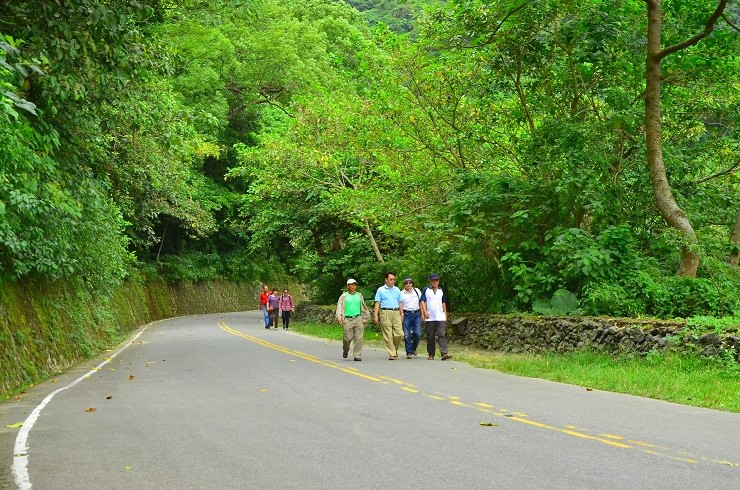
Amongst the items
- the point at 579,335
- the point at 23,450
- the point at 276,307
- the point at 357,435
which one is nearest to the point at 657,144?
the point at 579,335

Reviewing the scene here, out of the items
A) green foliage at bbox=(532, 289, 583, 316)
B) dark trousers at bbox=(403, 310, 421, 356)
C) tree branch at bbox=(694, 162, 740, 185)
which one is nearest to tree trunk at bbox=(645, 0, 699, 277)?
green foliage at bbox=(532, 289, 583, 316)

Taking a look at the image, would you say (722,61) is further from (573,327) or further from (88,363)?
(88,363)

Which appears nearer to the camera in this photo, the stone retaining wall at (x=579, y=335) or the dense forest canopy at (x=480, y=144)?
the dense forest canopy at (x=480, y=144)

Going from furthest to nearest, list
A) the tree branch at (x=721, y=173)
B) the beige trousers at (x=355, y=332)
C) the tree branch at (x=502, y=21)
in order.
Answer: the tree branch at (x=721, y=173) < the beige trousers at (x=355, y=332) < the tree branch at (x=502, y=21)

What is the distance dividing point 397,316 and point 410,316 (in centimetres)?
42

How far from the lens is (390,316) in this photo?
18.3 meters

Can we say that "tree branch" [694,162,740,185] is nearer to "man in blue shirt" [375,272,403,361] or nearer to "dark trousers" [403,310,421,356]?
"dark trousers" [403,310,421,356]

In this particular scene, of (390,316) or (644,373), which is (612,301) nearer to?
(644,373)

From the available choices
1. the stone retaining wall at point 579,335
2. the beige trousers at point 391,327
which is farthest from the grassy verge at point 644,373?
the beige trousers at point 391,327

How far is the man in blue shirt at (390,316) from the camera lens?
18.3 meters

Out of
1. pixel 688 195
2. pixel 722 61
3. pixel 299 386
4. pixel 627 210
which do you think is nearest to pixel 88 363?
pixel 299 386

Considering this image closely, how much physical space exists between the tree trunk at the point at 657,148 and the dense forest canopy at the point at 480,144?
1.9 inches

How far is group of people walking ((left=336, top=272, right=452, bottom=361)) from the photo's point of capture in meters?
18.0

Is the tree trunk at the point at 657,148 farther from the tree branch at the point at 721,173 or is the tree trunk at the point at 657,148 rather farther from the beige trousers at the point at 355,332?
the beige trousers at the point at 355,332
